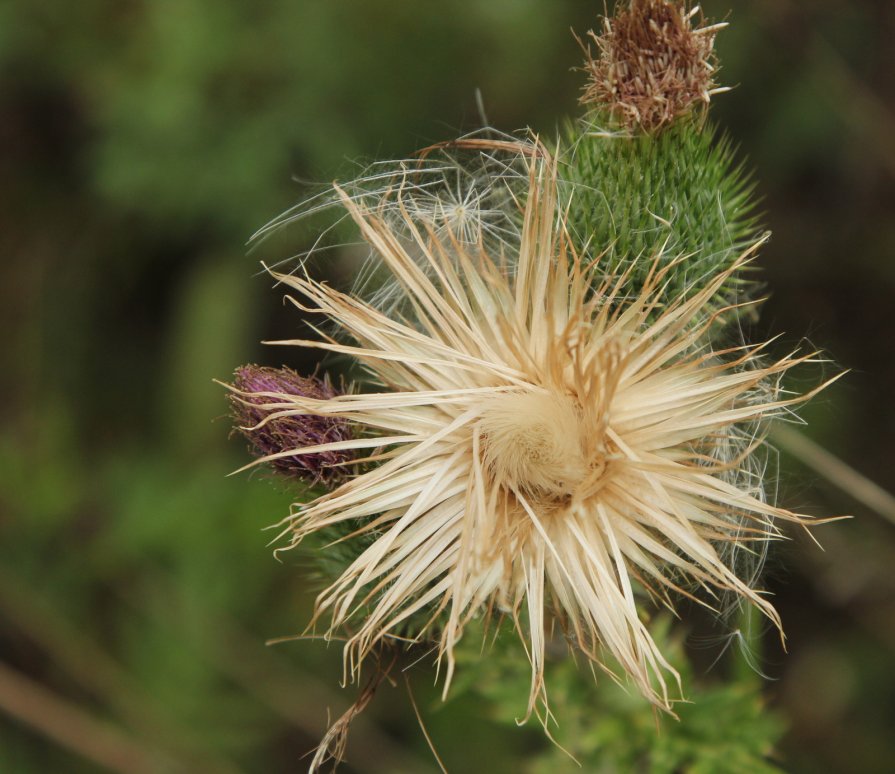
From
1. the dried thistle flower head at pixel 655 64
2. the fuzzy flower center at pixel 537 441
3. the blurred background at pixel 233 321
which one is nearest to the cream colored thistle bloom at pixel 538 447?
the fuzzy flower center at pixel 537 441

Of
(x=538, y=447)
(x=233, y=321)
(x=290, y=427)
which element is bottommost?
(x=538, y=447)

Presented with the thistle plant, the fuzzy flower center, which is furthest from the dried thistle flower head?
the fuzzy flower center

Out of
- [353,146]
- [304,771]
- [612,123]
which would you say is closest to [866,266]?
[353,146]

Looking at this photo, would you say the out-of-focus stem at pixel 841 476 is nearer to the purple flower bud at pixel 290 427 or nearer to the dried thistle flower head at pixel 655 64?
the dried thistle flower head at pixel 655 64

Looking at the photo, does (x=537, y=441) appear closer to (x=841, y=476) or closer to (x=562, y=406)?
(x=562, y=406)

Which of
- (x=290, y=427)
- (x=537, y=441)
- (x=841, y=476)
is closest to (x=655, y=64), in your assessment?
(x=537, y=441)

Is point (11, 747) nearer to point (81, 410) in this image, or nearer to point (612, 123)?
point (81, 410)

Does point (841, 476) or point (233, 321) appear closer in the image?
point (841, 476)

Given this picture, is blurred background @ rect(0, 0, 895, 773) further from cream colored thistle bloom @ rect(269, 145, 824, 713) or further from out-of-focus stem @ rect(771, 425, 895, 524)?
cream colored thistle bloom @ rect(269, 145, 824, 713)
